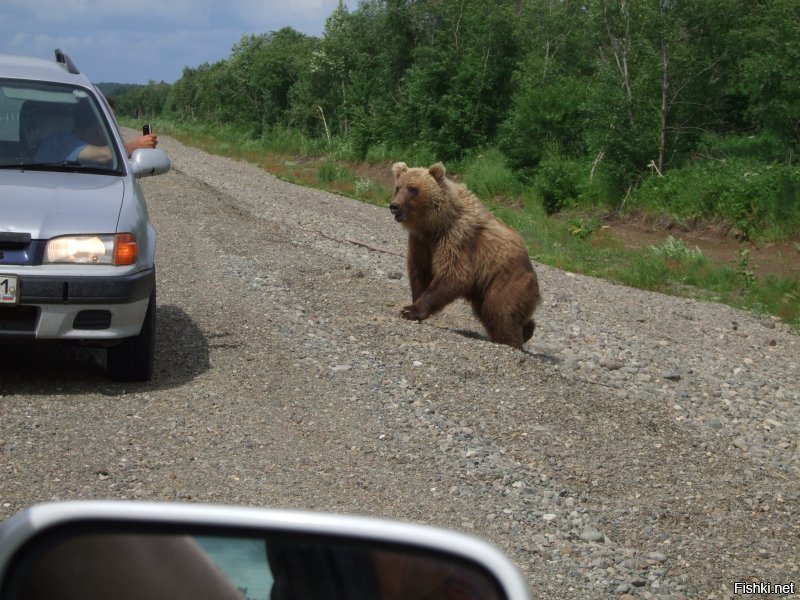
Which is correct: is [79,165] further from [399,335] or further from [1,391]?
[399,335]

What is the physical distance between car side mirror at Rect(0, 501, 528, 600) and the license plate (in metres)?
4.39

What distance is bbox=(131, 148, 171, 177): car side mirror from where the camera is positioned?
711 cm

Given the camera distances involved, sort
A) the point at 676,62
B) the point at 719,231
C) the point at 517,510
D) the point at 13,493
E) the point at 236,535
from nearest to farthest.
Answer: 1. the point at 236,535
2. the point at 13,493
3. the point at 517,510
4. the point at 719,231
5. the point at 676,62

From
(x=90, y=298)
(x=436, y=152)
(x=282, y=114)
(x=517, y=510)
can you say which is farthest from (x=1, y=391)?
(x=282, y=114)

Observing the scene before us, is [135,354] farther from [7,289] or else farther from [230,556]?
[230,556]

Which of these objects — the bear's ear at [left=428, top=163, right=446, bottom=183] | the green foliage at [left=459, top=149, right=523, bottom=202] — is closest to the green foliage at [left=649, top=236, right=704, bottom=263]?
the green foliage at [left=459, top=149, right=523, bottom=202]

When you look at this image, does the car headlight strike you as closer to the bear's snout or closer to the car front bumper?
the car front bumper

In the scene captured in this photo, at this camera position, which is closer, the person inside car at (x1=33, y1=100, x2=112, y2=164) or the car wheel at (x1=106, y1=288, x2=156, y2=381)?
the car wheel at (x1=106, y1=288, x2=156, y2=381)

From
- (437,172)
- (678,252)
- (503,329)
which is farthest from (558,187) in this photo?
(503,329)

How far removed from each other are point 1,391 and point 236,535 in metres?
5.01

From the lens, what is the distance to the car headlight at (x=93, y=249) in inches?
235

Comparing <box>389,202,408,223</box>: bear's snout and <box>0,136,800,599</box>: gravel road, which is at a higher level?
<box>389,202,408,223</box>: bear's snout

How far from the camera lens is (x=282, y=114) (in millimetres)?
50969

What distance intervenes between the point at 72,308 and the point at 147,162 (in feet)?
5.13
